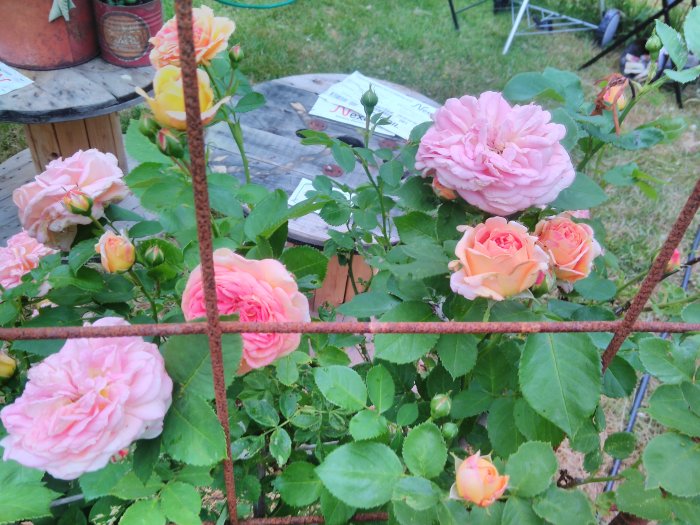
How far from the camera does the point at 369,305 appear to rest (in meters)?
0.64

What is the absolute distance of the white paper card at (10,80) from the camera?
163 cm

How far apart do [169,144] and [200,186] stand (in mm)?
201

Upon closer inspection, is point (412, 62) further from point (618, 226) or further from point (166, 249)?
point (166, 249)

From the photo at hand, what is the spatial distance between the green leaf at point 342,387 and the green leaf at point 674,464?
25 centimetres

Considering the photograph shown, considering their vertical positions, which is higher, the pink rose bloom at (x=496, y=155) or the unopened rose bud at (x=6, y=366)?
the pink rose bloom at (x=496, y=155)

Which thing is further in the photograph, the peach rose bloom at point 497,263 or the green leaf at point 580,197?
the green leaf at point 580,197

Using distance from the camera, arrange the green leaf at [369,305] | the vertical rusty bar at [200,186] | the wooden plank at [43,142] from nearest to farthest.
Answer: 1. the vertical rusty bar at [200,186]
2. the green leaf at [369,305]
3. the wooden plank at [43,142]

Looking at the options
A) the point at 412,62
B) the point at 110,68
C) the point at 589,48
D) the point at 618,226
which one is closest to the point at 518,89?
the point at 110,68

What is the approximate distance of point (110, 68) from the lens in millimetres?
1759

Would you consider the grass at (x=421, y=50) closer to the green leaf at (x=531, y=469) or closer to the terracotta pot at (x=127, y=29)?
the terracotta pot at (x=127, y=29)

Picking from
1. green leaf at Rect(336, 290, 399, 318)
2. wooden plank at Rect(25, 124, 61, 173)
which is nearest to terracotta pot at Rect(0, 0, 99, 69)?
wooden plank at Rect(25, 124, 61, 173)

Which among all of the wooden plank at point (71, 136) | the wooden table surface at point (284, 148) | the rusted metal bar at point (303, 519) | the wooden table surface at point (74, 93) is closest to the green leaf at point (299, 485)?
the rusted metal bar at point (303, 519)

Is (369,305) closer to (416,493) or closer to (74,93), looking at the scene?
(416,493)

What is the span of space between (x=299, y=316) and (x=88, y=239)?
30cm
